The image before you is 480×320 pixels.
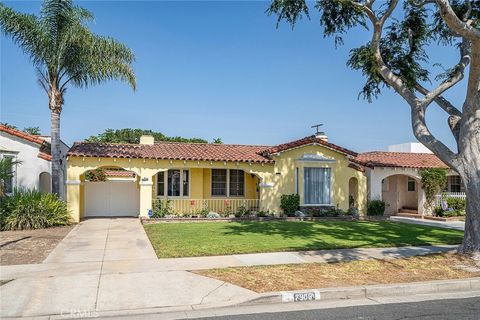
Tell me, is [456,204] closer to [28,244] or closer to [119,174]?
[28,244]

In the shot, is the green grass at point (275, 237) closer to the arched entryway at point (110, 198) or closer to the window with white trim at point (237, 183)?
the window with white trim at point (237, 183)

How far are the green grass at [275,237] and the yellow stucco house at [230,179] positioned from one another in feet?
10.5

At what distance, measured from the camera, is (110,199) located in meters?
22.2

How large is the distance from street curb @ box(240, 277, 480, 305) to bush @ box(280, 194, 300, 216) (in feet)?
40.9

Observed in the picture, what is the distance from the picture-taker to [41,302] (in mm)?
6898

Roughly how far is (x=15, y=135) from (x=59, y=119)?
306 centimetres

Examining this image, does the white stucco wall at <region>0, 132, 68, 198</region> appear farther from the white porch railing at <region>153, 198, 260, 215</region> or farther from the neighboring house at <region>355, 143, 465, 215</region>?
the neighboring house at <region>355, 143, 465, 215</region>

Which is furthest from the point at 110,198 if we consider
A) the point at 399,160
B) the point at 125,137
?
the point at 125,137

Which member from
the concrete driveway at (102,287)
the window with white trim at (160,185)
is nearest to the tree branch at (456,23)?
the concrete driveway at (102,287)

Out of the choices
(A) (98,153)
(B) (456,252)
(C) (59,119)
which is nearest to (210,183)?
(A) (98,153)

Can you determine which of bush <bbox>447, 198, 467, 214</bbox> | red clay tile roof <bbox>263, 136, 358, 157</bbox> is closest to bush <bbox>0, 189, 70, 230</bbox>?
red clay tile roof <bbox>263, 136, 358, 157</bbox>

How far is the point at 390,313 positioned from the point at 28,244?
1038 cm

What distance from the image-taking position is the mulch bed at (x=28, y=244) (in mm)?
10273
